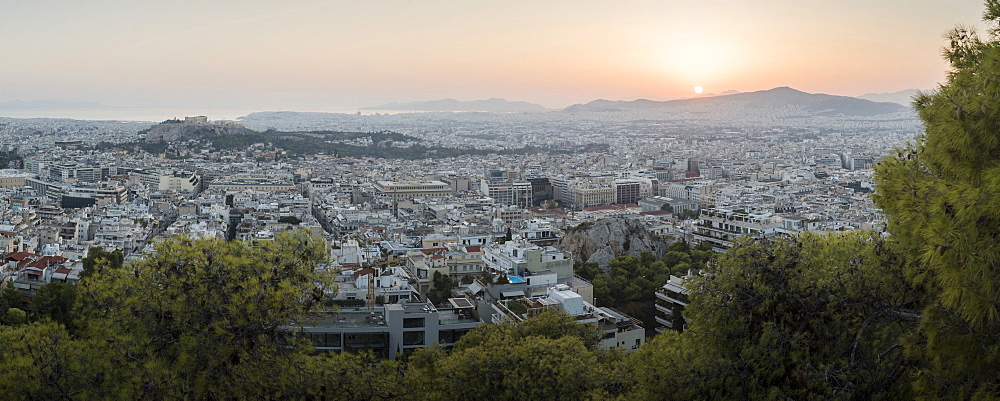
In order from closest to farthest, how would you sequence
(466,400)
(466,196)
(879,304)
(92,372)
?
1. (879,304)
2. (92,372)
3. (466,400)
4. (466,196)

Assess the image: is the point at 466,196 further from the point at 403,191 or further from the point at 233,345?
the point at 233,345

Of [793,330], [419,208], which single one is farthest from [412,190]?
[793,330]

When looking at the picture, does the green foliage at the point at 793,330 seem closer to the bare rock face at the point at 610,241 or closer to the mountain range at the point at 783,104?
the bare rock face at the point at 610,241

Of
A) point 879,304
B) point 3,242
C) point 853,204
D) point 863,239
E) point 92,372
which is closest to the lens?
point 879,304

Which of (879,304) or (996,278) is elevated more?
(996,278)

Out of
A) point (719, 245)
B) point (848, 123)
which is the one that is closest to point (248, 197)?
point (719, 245)

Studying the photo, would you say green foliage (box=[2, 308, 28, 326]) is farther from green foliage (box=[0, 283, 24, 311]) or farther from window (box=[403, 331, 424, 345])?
window (box=[403, 331, 424, 345])

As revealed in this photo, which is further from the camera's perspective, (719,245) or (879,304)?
(719,245)

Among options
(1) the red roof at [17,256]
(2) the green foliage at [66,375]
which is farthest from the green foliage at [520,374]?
(1) the red roof at [17,256]
